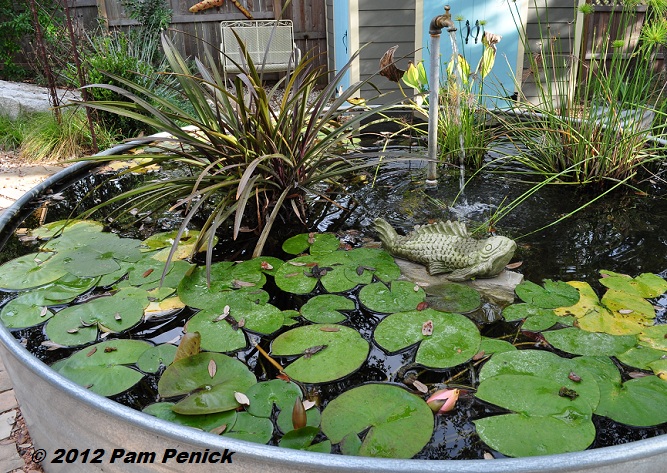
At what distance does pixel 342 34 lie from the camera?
4.99 meters

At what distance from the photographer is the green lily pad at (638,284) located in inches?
61.6

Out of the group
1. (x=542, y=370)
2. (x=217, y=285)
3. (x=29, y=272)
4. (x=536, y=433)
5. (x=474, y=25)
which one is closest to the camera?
(x=536, y=433)

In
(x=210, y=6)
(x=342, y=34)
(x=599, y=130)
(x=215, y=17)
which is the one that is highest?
(x=210, y=6)

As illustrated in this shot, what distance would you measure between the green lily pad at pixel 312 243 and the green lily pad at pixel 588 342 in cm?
82

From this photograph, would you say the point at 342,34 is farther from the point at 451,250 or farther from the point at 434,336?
the point at 434,336

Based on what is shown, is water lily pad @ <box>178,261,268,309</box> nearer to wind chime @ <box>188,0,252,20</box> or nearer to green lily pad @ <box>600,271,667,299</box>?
green lily pad @ <box>600,271,667,299</box>

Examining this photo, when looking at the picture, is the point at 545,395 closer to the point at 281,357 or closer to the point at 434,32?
the point at 281,357

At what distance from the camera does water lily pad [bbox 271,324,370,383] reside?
129 cm

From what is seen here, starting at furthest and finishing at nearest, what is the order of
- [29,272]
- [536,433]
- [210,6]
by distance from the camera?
1. [210,6]
2. [29,272]
3. [536,433]

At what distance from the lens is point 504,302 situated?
155 centimetres

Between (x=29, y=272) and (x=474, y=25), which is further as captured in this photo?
(x=474, y=25)

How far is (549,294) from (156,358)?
1151mm

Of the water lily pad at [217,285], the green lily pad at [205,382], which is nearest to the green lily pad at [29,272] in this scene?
the water lily pad at [217,285]

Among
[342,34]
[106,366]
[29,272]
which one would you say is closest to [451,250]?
[106,366]
